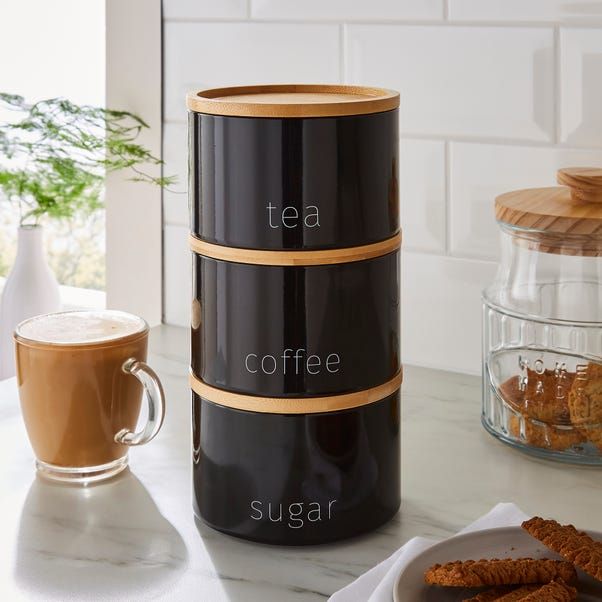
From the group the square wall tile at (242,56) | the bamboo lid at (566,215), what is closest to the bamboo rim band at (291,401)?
the bamboo lid at (566,215)

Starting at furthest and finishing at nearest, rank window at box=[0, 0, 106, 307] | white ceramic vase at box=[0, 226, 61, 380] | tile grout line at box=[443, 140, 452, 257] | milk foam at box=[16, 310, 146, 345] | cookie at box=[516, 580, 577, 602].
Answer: window at box=[0, 0, 106, 307], white ceramic vase at box=[0, 226, 61, 380], tile grout line at box=[443, 140, 452, 257], milk foam at box=[16, 310, 146, 345], cookie at box=[516, 580, 577, 602]

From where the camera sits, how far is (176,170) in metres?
1.23

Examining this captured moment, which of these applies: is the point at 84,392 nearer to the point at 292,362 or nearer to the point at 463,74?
the point at 292,362

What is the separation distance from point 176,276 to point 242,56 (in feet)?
0.94

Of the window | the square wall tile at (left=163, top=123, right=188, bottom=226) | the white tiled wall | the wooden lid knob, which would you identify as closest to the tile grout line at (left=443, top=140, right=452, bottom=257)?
the white tiled wall

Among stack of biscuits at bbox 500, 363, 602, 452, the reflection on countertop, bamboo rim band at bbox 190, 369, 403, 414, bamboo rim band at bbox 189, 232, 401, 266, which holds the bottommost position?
the reflection on countertop

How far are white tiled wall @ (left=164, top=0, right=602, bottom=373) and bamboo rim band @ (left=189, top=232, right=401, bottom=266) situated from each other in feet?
1.29

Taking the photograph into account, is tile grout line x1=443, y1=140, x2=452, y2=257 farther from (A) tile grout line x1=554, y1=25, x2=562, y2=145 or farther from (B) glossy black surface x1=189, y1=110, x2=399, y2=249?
(B) glossy black surface x1=189, y1=110, x2=399, y2=249

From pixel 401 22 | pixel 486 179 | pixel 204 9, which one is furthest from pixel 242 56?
pixel 486 179

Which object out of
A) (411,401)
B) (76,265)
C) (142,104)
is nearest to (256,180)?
(411,401)

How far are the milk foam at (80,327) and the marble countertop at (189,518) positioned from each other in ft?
0.40

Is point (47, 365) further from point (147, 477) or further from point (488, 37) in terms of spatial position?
point (488, 37)

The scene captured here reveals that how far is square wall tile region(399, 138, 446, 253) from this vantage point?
106cm

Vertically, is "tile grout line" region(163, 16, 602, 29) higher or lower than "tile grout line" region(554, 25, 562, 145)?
higher
